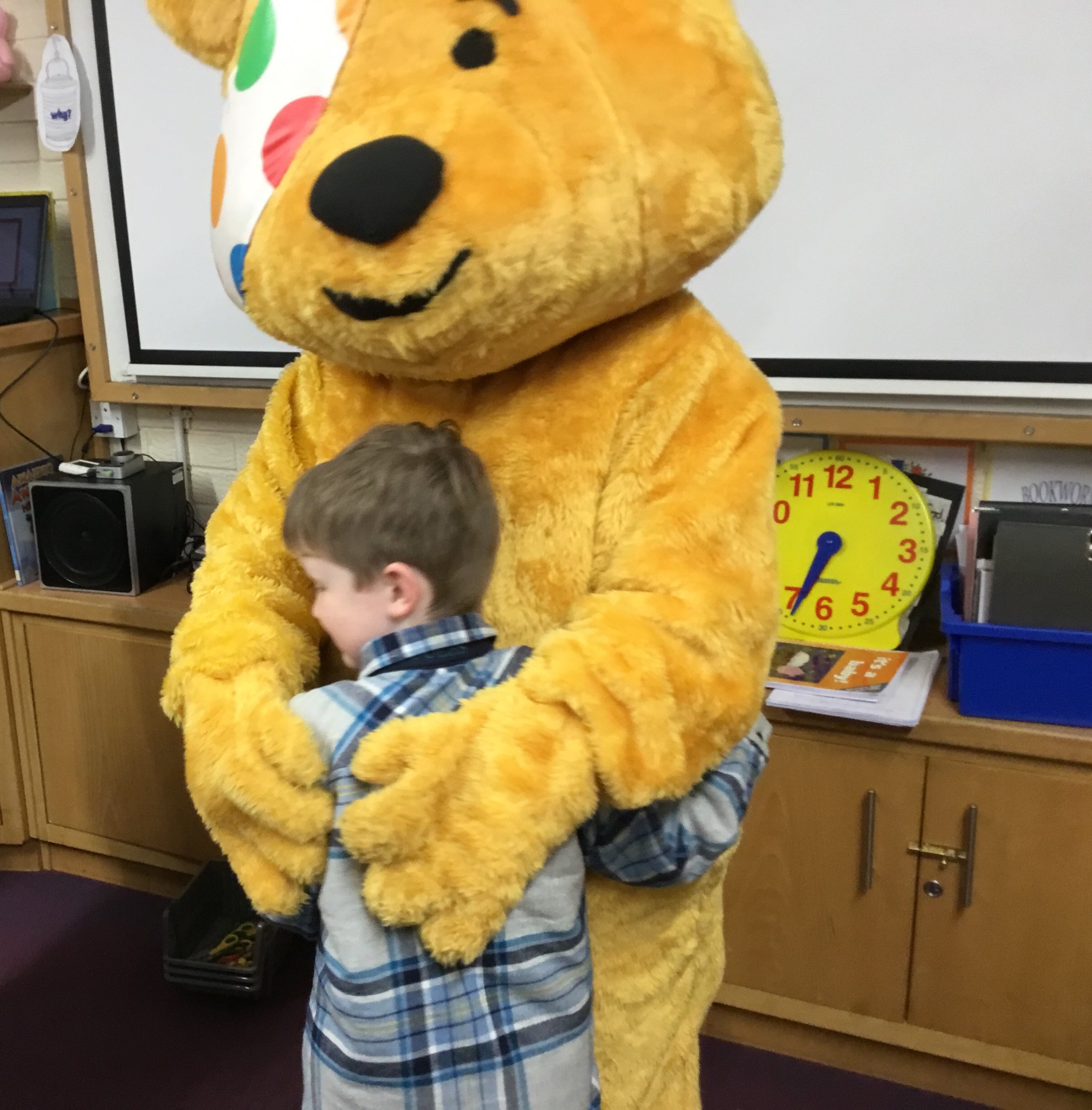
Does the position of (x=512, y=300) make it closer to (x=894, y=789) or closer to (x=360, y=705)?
(x=360, y=705)

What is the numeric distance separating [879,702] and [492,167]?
98 centimetres

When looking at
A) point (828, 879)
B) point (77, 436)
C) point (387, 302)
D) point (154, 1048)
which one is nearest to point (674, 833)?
point (387, 302)

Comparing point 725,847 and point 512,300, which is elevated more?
point 512,300

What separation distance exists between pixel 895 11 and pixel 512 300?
1.08 meters

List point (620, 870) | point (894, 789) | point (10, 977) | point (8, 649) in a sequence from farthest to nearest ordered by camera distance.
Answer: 1. point (8, 649)
2. point (10, 977)
3. point (894, 789)
4. point (620, 870)

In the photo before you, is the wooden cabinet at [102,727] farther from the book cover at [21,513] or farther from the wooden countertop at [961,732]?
the wooden countertop at [961,732]

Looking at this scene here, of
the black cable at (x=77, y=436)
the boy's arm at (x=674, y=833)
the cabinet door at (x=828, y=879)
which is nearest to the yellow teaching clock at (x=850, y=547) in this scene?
the cabinet door at (x=828, y=879)

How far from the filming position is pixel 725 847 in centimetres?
77

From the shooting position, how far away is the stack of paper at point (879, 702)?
1.31m

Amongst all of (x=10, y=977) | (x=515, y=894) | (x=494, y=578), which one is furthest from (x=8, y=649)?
(x=515, y=894)

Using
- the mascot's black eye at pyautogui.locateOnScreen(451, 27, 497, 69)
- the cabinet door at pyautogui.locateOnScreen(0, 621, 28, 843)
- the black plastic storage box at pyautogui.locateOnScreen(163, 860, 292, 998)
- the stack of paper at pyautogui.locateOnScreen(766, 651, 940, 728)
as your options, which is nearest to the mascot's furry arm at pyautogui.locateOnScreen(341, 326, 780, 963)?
the mascot's black eye at pyautogui.locateOnScreen(451, 27, 497, 69)

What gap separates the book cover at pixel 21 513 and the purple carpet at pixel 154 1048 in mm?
686

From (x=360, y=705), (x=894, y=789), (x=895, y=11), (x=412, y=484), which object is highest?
(x=895, y=11)

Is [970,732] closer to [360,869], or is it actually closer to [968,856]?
[968,856]
